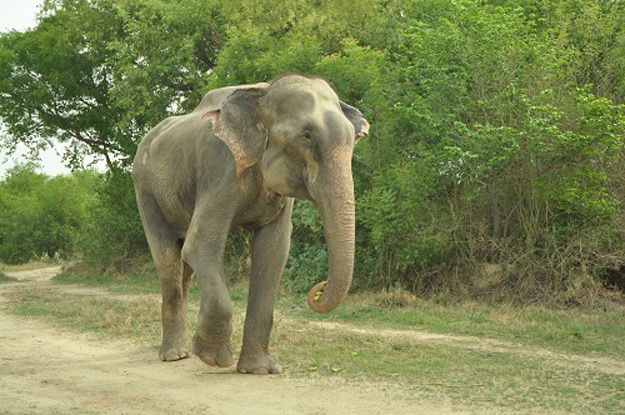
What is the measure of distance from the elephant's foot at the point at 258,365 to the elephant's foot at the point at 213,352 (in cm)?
54

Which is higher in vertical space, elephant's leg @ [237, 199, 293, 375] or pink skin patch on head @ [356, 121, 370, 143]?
pink skin patch on head @ [356, 121, 370, 143]

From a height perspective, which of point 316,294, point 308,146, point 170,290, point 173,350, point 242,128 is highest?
point 242,128

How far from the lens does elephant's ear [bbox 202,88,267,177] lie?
6.46 metres

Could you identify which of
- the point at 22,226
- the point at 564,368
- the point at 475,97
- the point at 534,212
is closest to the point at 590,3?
the point at 475,97

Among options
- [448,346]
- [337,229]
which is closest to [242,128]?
[337,229]

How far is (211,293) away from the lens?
637 centimetres

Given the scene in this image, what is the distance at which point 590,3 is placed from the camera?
1376 cm

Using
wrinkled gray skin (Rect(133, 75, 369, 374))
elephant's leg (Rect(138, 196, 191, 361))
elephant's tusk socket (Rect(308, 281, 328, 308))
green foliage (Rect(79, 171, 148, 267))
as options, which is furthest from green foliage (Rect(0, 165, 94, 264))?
elephant's tusk socket (Rect(308, 281, 328, 308))

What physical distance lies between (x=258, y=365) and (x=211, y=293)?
0.99m

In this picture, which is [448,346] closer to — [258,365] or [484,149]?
[258,365]

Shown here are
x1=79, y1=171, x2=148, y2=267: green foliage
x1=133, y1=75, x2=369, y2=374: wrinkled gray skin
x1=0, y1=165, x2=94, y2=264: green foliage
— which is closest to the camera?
x1=133, y1=75, x2=369, y2=374: wrinkled gray skin

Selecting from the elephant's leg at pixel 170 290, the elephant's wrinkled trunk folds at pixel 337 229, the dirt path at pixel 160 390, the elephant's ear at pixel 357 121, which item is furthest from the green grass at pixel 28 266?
the elephant's wrinkled trunk folds at pixel 337 229

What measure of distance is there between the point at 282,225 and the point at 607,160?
6.91 meters

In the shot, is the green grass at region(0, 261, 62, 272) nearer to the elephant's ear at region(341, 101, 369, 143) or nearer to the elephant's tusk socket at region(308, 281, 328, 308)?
the elephant's ear at region(341, 101, 369, 143)
